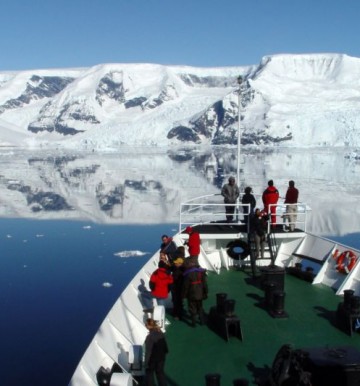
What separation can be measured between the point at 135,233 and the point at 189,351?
64.7ft

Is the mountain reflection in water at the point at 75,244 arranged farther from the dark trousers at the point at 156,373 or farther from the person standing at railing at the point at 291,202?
the person standing at railing at the point at 291,202

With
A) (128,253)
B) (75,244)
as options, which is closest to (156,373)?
(128,253)

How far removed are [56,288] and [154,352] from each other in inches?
452

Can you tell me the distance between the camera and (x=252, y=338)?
24.7 feet

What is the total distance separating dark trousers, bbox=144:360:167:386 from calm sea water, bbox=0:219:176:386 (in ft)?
17.3

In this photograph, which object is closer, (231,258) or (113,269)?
(231,258)

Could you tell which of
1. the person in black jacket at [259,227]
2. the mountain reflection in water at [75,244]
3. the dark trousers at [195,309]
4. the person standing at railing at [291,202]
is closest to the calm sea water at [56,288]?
the mountain reflection in water at [75,244]

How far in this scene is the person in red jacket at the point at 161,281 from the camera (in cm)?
797

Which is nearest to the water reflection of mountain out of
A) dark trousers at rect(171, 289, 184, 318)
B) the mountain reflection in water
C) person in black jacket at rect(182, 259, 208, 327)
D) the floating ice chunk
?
the mountain reflection in water

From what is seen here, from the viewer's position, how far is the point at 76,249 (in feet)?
74.1

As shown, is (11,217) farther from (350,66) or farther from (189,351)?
(350,66)

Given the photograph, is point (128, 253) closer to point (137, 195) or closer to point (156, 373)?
point (156, 373)

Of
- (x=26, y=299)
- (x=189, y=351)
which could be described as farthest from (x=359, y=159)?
(x=189, y=351)

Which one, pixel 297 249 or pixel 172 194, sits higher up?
pixel 297 249
